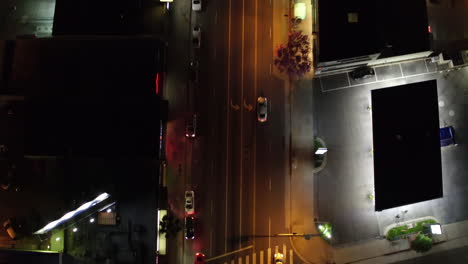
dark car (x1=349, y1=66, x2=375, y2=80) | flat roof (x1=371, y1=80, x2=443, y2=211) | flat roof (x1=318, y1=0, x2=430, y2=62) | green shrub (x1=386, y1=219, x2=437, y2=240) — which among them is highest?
flat roof (x1=318, y1=0, x2=430, y2=62)

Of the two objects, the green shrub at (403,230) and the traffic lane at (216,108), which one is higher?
the traffic lane at (216,108)

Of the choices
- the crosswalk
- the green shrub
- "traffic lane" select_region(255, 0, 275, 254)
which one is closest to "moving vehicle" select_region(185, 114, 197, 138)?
"traffic lane" select_region(255, 0, 275, 254)

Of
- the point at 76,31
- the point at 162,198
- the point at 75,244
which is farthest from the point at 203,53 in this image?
the point at 75,244

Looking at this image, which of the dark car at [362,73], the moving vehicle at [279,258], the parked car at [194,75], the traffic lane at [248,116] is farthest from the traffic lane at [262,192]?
the dark car at [362,73]

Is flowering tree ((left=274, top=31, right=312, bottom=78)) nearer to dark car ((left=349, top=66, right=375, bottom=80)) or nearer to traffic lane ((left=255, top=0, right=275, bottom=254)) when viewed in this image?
traffic lane ((left=255, top=0, right=275, bottom=254))

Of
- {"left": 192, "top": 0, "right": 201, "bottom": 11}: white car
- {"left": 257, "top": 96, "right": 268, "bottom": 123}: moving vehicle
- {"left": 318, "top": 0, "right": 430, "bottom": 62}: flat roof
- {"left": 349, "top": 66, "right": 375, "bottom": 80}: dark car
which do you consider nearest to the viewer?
{"left": 318, "top": 0, "right": 430, "bottom": 62}: flat roof

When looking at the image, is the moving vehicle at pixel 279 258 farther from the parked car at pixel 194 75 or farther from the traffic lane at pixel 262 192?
the parked car at pixel 194 75
